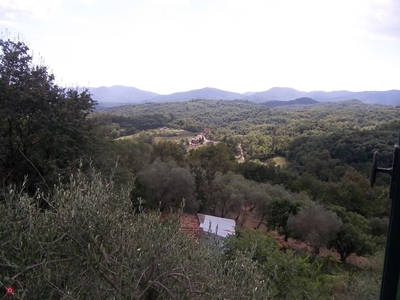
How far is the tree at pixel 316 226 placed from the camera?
14141 mm

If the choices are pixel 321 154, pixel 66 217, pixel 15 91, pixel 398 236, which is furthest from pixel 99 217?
pixel 321 154

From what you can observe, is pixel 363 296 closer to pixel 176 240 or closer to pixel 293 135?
pixel 176 240

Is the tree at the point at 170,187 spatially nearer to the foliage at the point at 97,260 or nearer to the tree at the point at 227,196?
the tree at the point at 227,196

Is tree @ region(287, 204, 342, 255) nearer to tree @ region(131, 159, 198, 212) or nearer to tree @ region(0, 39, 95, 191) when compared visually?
tree @ region(131, 159, 198, 212)

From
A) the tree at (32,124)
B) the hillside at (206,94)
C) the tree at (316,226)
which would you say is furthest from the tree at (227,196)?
the hillside at (206,94)

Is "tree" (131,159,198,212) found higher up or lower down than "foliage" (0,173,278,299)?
lower down

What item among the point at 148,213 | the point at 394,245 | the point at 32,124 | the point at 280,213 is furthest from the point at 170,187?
the point at 394,245

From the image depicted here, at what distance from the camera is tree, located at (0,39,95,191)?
29.1 feet

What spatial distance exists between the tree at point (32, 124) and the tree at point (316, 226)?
34.8 ft

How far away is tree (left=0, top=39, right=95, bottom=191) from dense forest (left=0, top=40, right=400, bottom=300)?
4 centimetres

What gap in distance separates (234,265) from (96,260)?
4.85 feet

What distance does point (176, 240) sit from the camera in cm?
313

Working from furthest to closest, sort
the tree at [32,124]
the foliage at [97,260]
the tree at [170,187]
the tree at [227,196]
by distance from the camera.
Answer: the tree at [227,196] < the tree at [170,187] < the tree at [32,124] < the foliage at [97,260]

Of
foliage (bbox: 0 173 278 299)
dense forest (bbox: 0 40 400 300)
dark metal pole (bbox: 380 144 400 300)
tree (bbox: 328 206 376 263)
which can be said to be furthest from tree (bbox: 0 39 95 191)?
tree (bbox: 328 206 376 263)
